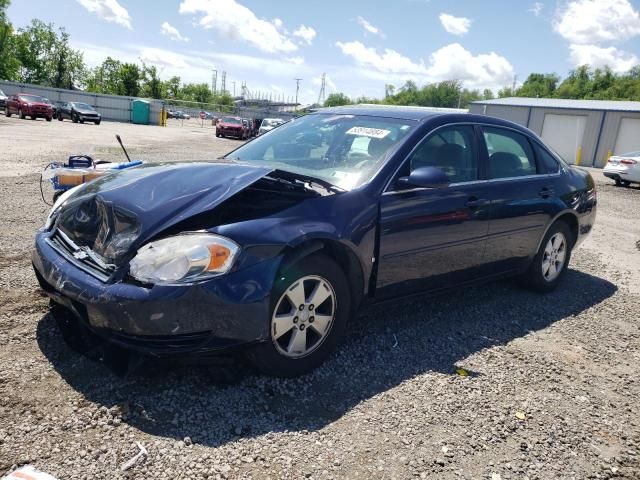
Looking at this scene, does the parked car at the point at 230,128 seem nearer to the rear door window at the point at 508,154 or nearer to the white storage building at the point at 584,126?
the white storage building at the point at 584,126

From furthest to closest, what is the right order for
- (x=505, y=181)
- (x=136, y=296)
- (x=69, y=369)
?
Answer: 1. (x=505, y=181)
2. (x=69, y=369)
3. (x=136, y=296)

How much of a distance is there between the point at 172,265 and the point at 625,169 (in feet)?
62.3

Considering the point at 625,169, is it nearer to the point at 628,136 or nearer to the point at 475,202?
the point at 628,136

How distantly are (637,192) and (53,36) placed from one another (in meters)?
81.1

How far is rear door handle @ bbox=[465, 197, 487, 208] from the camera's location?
400 cm

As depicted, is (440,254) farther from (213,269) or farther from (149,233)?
(149,233)

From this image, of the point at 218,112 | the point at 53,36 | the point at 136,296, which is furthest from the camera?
the point at 53,36

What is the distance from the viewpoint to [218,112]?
221ft

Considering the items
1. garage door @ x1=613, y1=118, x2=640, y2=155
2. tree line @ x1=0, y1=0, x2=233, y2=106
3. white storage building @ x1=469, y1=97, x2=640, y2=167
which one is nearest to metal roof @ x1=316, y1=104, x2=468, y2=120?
white storage building @ x1=469, y1=97, x2=640, y2=167

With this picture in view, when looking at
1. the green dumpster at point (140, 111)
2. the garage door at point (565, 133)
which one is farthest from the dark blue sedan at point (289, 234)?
the green dumpster at point (140, 111)

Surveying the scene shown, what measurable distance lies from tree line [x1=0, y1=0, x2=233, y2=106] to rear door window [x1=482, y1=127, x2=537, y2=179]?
63535 mm

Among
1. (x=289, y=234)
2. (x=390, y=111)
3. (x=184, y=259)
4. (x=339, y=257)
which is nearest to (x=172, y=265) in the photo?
(x=184, y=259)

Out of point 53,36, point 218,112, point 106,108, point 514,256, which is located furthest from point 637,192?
point 53,36

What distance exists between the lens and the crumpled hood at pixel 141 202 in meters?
2.74
